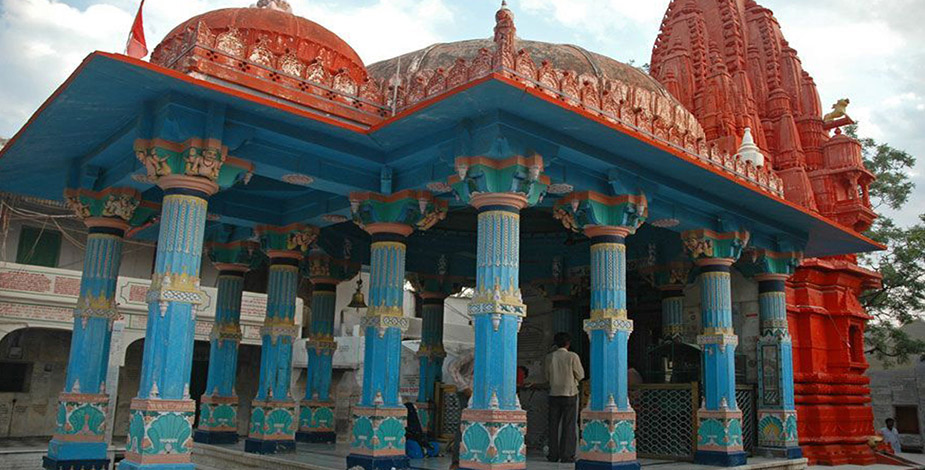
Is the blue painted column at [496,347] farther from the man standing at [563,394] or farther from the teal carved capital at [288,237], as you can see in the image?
the teal carved capital at [288,237]

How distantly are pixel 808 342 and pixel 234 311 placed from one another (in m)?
11.2

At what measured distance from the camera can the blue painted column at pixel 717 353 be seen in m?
11.7

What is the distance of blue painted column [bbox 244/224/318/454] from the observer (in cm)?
1204

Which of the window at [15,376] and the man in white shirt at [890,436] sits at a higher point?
the window at [15,376]

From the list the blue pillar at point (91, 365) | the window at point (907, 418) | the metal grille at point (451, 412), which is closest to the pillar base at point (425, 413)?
the metal grille at point (451, 412)

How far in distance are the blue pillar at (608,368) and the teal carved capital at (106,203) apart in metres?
6.60

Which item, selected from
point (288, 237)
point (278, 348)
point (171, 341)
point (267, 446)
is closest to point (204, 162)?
point (171, 341)

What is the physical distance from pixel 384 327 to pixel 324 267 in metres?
4.55

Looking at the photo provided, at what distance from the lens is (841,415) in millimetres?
14891

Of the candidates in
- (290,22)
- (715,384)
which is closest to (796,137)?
(715,384)

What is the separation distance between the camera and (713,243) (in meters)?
12.4

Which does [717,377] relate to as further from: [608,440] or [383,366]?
[383,366]

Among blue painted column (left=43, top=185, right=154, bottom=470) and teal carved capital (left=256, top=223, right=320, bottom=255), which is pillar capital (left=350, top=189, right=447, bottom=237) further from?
blue painted column (left=43, top=185, right=154, bottom=470)

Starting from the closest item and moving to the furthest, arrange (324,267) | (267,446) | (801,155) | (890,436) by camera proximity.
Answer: (267,446) < (324,267) < (801,155) < (890,436)
